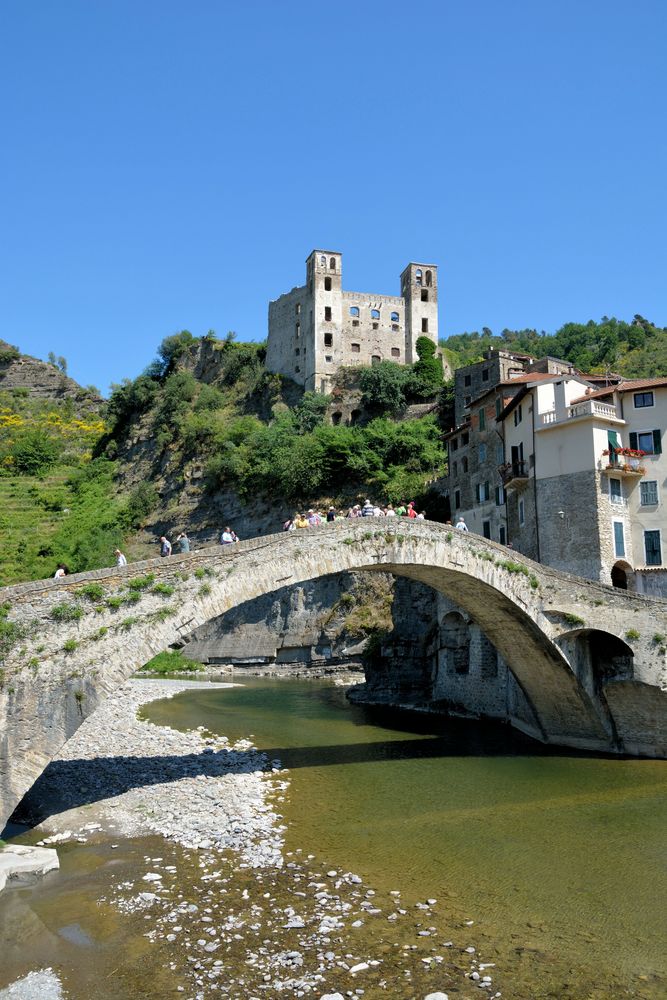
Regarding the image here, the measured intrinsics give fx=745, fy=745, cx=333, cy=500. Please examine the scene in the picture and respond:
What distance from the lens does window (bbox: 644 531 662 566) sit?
2736 cm

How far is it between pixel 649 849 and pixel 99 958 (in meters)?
9.88

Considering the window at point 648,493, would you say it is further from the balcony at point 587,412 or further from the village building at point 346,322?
the village building at point 346,322

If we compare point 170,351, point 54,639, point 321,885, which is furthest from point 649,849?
point 170,351

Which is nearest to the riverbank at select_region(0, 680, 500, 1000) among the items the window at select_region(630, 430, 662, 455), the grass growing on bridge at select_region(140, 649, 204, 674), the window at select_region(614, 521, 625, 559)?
the window at select_region(614, 521, 625, 559)

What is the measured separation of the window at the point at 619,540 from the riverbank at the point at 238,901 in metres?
15.2

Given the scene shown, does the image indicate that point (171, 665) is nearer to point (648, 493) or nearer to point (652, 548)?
point (652, 548)

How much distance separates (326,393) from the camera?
218 feet

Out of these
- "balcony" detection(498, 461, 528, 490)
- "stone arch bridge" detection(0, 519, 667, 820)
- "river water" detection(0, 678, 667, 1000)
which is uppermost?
"balcony" detection(498, 461, 528, 490)

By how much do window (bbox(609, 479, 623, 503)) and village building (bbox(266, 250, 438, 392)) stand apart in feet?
139

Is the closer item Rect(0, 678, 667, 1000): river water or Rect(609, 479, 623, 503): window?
Rect(0, 678, 667, 1000): river water

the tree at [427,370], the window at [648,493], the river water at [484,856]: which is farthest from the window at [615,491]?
the tree at [427,370]

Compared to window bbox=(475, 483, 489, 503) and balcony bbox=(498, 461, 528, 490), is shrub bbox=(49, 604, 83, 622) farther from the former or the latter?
window bbox=(475, 483, 489, 503)

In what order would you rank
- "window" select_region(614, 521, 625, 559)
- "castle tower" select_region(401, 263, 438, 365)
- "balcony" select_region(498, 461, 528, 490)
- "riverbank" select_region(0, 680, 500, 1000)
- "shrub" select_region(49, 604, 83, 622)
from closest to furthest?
"riverbank" select_region(0, 680, 500, 1000)
"shrub" select_region(49, 604, 83, 622)
"window" select_region(614, 521, 625, 559)
"balcony" select_region(498, 461, 528, 490)
"castle tower" select_region(401, 263, 438, 365)

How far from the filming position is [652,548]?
1084 inches
